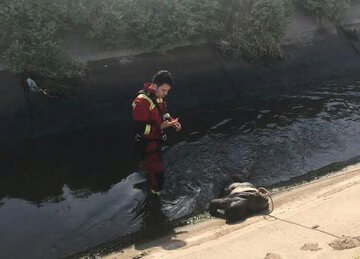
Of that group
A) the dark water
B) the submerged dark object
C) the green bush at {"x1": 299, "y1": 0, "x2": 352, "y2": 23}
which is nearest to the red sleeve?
the dark water

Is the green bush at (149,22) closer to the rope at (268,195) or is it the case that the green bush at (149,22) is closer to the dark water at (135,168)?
the dark water at (135,168)

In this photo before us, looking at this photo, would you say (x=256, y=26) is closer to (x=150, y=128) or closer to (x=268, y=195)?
(x=268, y=195)

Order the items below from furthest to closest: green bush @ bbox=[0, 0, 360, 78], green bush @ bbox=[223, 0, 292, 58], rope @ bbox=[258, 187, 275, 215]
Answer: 1. green bush @ bbox=[223, 0, 292, 58]
2. green bush @ bbox=[0, 0, 360, 78]
3. rope @ bbox=[258, 187, 275, 215]

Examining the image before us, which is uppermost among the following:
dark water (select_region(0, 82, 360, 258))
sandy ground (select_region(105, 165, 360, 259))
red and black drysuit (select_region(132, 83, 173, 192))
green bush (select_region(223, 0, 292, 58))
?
green bush (select_region(223, 0, 292, 58))

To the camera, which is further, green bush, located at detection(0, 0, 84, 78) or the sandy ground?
green bush, located at detection(0, 0, 84, 78)

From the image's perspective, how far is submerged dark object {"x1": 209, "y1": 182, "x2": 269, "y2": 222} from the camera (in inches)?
263

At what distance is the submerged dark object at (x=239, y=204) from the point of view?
22.0ft

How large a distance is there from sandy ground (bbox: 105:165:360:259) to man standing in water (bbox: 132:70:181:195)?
3.48 ft

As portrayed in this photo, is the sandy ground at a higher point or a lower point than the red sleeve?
lower

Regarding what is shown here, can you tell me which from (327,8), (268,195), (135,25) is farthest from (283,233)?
(327,8)

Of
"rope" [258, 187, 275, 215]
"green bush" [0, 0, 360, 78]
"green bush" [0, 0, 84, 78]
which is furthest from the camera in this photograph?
"green bush" [0, 0, 360, 78]

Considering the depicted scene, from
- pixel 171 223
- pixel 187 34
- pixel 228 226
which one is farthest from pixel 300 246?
pixel 187 34

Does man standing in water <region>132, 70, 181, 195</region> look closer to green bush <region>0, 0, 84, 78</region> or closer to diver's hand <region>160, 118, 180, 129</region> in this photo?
diver's hand <region>160, 118, 180, 129</region>

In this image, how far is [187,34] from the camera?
1147 cm
